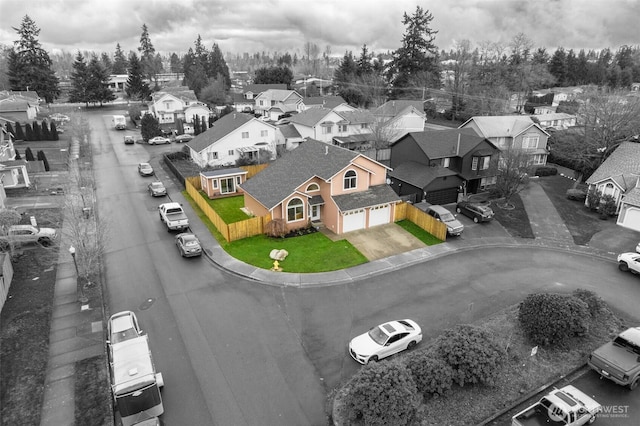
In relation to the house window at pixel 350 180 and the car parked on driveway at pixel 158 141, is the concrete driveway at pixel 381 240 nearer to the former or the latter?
the house window at pixel 350 180

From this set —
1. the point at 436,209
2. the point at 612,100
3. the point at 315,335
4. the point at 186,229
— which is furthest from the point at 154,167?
the point at 612,100

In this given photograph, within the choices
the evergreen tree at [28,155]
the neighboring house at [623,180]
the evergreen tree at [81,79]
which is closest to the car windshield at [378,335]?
the neighboring house at [623,180]

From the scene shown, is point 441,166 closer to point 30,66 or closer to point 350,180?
point 350,180

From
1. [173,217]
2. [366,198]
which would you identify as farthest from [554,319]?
[173,217]

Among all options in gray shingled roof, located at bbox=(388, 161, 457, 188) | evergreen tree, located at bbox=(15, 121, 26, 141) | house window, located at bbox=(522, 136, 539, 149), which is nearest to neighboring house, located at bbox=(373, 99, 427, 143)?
house window, located at bbox=(522, 136, 539, 149)

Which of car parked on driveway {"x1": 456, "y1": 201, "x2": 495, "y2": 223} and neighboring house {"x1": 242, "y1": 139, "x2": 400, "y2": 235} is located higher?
neighboring house {"x1": 242, "y1": 139, "x2": 400, "y2": 235}

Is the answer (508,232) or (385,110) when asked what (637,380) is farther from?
(385,110)

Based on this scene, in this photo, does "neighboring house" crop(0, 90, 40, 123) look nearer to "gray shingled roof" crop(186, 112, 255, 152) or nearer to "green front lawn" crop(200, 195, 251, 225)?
"gray shingled roof" crop(186, 112, 255, 152)
